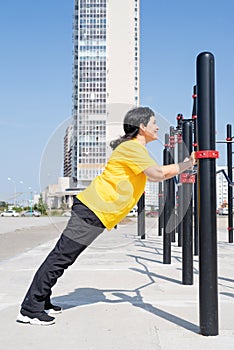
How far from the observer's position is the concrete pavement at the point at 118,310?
3484 mm

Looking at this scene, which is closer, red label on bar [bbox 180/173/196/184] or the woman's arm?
the woman's arm

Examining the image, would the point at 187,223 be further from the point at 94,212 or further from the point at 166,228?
the point at 94,212

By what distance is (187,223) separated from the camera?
20.2 feet

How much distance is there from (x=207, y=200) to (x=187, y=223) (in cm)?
243

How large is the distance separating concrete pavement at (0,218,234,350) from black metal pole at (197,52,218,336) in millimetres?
226

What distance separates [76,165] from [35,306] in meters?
1.72

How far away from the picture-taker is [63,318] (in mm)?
4203

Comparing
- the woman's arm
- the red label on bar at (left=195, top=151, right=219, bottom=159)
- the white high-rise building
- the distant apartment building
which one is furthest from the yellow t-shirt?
the distant apartment building

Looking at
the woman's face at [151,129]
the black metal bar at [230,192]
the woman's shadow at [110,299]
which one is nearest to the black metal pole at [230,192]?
the black metal bar at [230,192]

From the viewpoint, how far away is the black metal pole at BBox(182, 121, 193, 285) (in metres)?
6.04

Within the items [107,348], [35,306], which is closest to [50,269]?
[35,306]

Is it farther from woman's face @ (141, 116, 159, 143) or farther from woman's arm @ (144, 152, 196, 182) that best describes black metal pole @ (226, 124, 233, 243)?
woman's arm @ (144, 152, 196, 182)

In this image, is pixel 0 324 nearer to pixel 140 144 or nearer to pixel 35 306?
pixel 35 306

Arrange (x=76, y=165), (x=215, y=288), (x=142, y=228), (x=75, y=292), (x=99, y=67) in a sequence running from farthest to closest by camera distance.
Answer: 1. (x=142, y=228)
2. (x=99, y=67)
3. (x=75, y=292)
4. (x=76, y=165)
5. (x=215, y=288)
